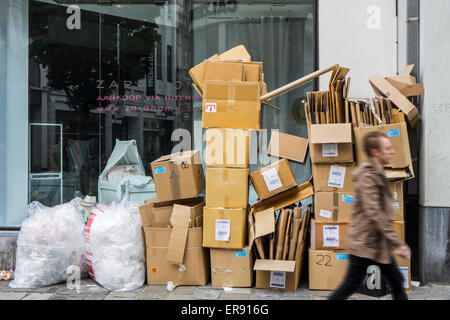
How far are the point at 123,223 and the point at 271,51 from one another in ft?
9.65

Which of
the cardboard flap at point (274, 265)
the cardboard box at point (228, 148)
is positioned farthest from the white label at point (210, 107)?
the cardboard flap at point (274, 265)

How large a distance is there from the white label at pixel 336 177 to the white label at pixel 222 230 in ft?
3.61

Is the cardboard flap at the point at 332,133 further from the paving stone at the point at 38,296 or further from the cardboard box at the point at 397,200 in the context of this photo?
the paving stone at the point at 38,296

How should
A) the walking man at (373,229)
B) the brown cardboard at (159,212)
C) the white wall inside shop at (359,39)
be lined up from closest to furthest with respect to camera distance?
the walking man at (373,229), the brown cardboard at (159,212), the white wall inside shop at (359,39)

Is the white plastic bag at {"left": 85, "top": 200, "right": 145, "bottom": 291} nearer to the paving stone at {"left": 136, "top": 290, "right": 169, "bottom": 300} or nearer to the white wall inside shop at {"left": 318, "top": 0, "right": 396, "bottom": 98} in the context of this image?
the paving stone at {"left": 136, "top": 290, "right": 169, "bottom": 300}

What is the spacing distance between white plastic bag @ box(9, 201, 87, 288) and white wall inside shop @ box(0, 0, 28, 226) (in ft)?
3.89

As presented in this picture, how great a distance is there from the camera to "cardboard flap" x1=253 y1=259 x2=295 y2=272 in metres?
4.30

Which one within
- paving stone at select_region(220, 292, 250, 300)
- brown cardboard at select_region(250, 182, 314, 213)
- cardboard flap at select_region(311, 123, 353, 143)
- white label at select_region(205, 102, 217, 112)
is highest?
white label at select_region(205, 102, 217, 112)

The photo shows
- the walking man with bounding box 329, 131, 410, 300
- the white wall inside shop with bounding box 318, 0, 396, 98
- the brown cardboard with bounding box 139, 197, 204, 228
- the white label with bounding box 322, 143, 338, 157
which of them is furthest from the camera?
the white wall inside shop with bounding box 318, 0, 396, 98

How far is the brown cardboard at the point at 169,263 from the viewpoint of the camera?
15.3 feet

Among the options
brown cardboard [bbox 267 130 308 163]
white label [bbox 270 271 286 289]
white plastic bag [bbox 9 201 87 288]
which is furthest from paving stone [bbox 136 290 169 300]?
brown cardboard [bbox 267 130 308 163]

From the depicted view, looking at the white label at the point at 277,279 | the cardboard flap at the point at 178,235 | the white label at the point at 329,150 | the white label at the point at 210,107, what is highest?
the white label at the point at 210,107

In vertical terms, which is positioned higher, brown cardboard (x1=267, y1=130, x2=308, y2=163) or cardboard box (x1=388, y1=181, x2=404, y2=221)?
brown cardboard (x1=267, y1=130, x2=308, y2=163)
